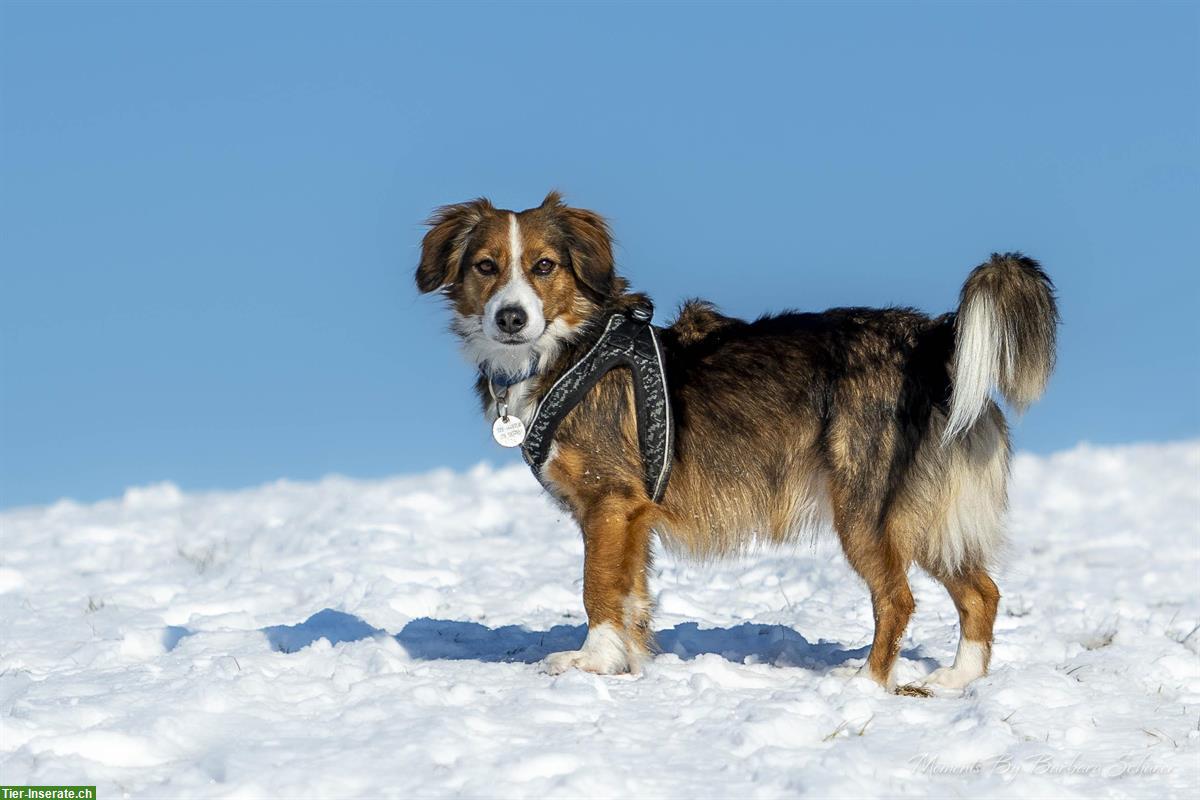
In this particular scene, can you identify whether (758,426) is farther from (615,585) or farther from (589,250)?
(589,250)

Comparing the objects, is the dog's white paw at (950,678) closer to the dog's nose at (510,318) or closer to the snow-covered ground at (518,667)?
the snow-covered ground at (518,667)

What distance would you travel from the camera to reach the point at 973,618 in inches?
266

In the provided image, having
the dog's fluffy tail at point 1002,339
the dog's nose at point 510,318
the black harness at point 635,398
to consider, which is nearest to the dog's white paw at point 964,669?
the dog's fluffy tail at point 1002,339

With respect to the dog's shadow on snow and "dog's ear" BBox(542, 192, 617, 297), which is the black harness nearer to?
"dog's ear" BBox(542, 192, 617, 297)

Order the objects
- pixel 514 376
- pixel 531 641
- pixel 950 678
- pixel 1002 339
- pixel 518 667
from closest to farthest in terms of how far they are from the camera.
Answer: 1. pixel 1002 339
2. pixel 518 667
3. pixel 950 678
4. pixel 514 376
5. pixel 531 641

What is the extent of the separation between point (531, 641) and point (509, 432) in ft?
5.19

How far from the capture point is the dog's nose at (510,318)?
21.2 feet

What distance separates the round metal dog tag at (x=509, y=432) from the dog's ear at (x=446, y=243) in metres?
0.83

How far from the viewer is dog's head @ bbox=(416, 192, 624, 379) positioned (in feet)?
21.8

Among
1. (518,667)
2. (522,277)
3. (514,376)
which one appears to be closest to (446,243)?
(522,277)

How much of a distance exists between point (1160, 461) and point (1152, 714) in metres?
11.5

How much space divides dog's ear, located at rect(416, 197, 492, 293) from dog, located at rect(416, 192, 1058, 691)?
1cm

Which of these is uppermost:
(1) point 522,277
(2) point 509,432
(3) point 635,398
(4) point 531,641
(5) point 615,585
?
(1) point 522,277

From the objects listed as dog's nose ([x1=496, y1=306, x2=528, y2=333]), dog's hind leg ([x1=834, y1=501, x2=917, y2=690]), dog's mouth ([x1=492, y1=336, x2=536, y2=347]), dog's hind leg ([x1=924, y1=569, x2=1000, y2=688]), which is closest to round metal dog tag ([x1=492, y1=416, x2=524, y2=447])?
dog's mouth ([x1=492, y1=336, x2=536, y2=347])
